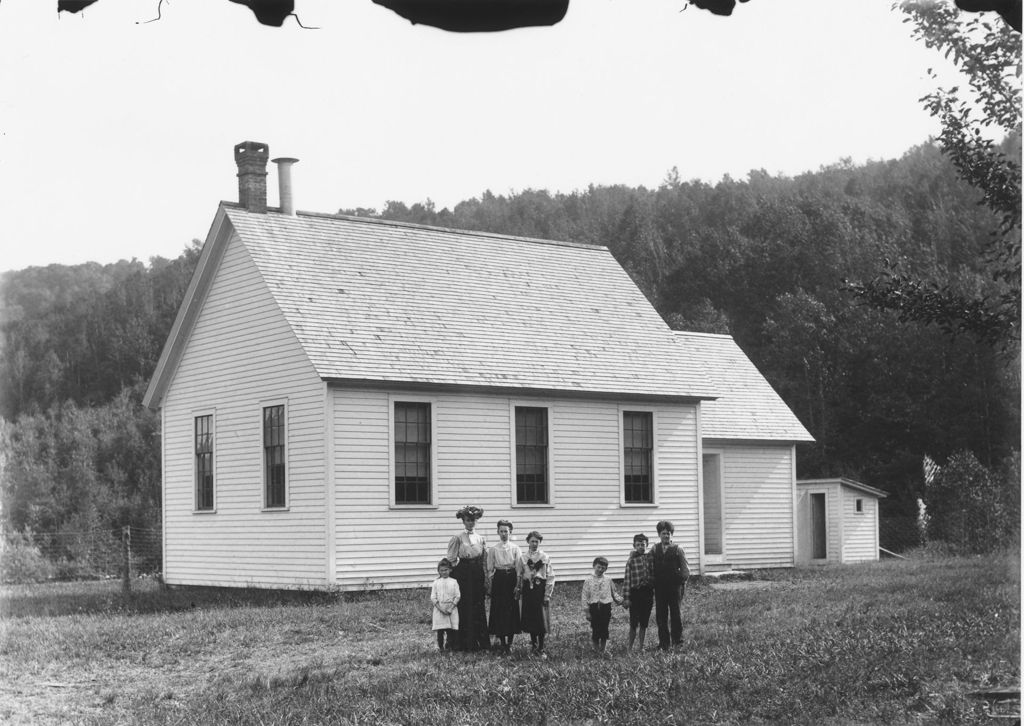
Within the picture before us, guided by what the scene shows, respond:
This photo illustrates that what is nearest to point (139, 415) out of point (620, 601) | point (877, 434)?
point (877, 434)

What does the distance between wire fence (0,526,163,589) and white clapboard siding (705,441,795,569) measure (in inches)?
546

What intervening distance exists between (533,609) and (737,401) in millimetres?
16405

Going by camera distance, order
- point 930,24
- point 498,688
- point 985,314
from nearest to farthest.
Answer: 1. point 930,24
2. point 985,314
3. point 498,688

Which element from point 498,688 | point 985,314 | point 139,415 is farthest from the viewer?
point 139,415

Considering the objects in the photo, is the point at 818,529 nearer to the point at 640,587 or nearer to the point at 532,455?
the point at 532,455

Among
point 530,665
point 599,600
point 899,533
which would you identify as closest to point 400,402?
point 599,600

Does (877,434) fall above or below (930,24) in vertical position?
below

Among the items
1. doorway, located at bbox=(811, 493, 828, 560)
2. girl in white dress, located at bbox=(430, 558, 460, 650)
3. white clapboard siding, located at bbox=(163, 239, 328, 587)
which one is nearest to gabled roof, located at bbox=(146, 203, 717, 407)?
white clapboard siding, located at bbox=(163, 239, 328, 587)

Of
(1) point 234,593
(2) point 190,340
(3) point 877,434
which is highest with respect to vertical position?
(2) point 190,340

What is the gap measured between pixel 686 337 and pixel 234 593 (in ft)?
39.9

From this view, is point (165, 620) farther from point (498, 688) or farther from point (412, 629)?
point (498, 688)

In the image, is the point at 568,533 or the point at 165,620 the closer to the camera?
the point at 165,620

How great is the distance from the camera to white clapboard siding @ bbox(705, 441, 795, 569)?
29562 millimetres

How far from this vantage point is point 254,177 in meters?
23.7
